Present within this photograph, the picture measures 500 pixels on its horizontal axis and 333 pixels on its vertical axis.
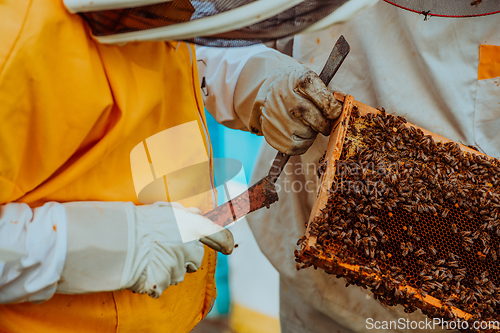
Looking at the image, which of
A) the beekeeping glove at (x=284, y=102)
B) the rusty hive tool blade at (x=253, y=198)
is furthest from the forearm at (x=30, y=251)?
the beekeeping glove at (x=284, y=102)

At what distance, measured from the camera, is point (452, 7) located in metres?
1.87

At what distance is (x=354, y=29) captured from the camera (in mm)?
2434

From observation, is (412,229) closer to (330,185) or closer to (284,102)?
(330,185)

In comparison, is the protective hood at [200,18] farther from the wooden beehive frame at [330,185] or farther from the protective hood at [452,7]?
the protective hood at [452,7]

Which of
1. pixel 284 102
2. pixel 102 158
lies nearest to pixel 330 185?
pixel 284 102

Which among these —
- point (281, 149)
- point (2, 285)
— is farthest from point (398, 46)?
point (2, 285)

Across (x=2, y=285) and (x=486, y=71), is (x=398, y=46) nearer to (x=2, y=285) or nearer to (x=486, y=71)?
(x=486, y=71)

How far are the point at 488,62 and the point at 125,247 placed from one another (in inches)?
107

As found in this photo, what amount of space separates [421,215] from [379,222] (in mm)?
248

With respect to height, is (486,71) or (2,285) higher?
(486,71)

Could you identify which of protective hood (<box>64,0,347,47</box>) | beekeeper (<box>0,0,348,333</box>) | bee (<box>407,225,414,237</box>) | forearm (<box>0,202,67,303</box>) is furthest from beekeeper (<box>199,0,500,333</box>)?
forearm (<box>0,202,67,303</box>)

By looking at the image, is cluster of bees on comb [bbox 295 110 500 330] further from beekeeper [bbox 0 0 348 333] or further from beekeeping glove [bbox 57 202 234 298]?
beekeeping glove [bbox 57 202 234 298]

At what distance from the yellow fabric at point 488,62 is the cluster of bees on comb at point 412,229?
2.79 feet

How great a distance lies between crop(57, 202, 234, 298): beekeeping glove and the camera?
4.42ft
